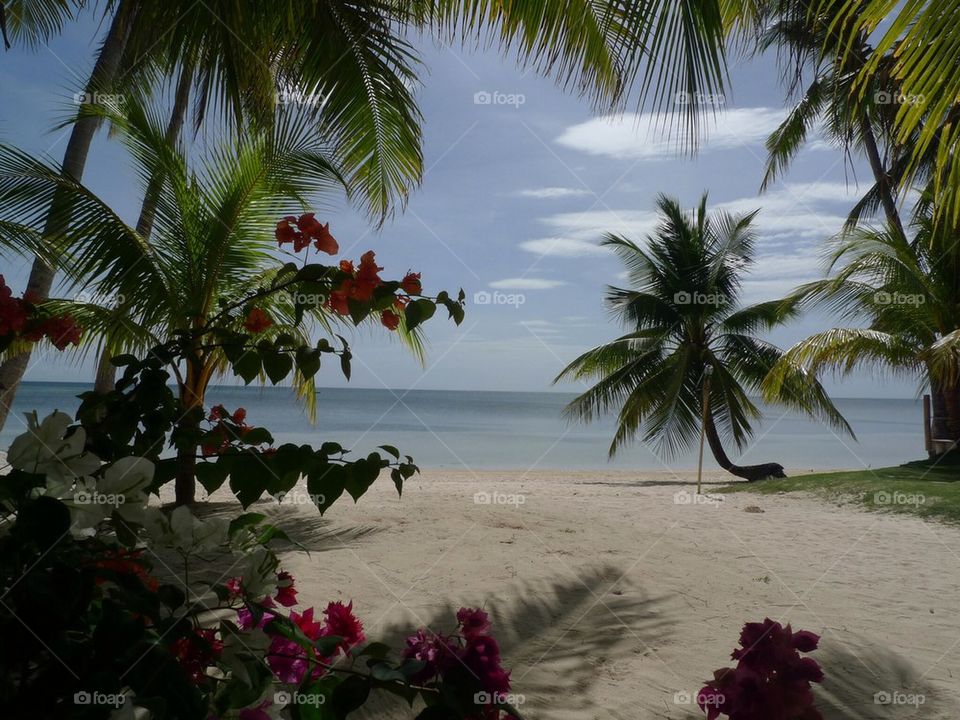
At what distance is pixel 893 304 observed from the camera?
40.4ft

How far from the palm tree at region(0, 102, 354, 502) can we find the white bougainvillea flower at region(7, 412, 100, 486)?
467cm

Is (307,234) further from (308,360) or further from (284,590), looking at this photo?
(284,590)

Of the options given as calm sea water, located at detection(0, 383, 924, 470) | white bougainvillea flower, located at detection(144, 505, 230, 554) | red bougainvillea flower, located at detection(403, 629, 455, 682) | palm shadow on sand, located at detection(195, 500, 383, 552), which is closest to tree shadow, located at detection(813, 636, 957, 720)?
red bougainvillea flower, located at detection(403, 629, 455, 682)

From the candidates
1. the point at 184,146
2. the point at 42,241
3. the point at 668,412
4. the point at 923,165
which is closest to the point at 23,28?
the point at 184,146

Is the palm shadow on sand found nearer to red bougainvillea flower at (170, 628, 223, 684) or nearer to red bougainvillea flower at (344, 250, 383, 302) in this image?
red bougainvillea flower at (344, 250, 383, 302)

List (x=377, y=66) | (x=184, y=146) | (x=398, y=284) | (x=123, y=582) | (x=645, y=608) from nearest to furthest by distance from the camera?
(x=123, y=582)
(x=398, y=284)
(x=645, y=608)
(x=377, y=66)
(x=184, y=146)

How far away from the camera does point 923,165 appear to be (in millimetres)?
14625

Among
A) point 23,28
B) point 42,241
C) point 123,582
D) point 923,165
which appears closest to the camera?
point 123,582

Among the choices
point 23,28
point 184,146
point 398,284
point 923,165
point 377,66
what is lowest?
point 398,284

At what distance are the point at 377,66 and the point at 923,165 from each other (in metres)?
13.2

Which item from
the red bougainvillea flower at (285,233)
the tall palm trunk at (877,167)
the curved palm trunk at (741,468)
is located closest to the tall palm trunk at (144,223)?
the red bougainvillea flower at (285,233)

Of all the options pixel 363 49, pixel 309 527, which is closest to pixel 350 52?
pixel 363 49

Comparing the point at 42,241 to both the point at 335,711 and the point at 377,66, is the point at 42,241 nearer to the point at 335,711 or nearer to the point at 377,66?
the point at 377,66

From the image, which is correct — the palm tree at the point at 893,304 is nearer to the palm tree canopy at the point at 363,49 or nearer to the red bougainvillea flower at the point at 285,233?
the palm tree canopy at the point at 363,49
